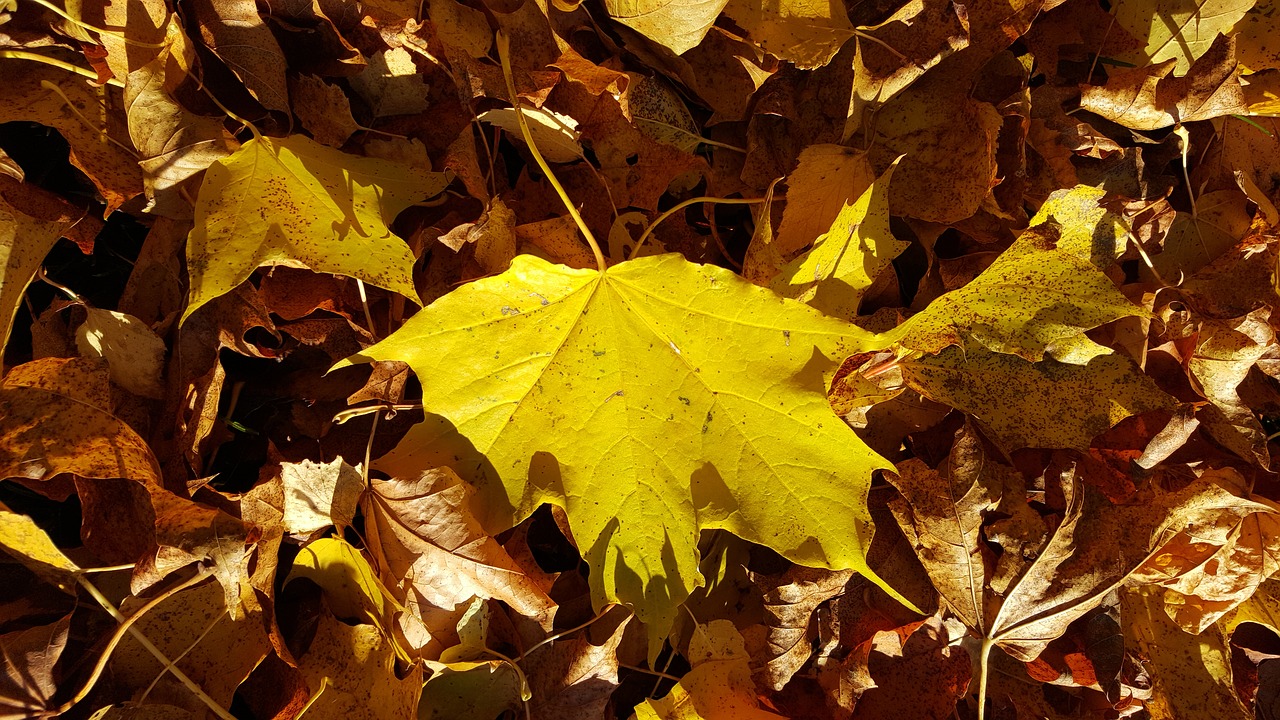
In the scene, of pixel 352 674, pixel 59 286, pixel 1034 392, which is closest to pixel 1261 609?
pixel 1034 392

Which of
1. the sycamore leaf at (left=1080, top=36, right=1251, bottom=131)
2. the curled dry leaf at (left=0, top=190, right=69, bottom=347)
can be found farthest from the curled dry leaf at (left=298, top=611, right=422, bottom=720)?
the sycamore leaf at (left=1080, top=36, right=1251, bottom=131)

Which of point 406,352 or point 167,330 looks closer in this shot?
point 406,352

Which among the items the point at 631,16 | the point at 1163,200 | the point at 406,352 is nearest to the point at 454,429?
the point at 406,352

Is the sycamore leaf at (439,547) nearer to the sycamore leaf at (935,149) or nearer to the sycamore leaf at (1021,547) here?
the sycamore leaf at (1021,547)

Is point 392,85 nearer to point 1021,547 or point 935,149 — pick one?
point 935,149

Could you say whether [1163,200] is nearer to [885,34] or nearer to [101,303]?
[885,34]

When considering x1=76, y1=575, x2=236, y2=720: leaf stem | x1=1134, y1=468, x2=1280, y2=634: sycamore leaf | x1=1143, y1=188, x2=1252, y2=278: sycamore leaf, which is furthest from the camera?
x1=1143, y1=188, x2=1252, y2=278: sycamore leaf

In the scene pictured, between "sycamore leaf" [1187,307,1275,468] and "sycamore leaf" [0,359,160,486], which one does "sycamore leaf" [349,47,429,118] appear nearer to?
"sycamore leaf" [0,359,160,486]
